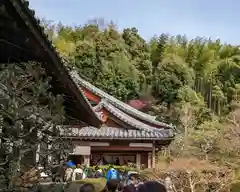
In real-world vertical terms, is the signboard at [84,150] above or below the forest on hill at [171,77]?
below

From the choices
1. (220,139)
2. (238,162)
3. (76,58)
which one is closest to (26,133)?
(238,162)

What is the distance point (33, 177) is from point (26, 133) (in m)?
0.46

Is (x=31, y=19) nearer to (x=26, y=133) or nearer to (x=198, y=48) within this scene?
(x=26, y=133)

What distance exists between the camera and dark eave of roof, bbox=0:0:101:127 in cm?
375

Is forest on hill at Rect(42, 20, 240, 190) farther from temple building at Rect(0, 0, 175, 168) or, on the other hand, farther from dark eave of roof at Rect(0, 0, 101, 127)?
dark eave of roof at Rect(0, 0, 101, 127)

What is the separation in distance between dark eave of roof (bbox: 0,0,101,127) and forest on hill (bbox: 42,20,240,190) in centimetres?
1914

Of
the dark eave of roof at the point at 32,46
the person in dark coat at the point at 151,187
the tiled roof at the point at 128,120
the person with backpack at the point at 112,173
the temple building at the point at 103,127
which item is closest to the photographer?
the person in dark coat at the point at 151,187

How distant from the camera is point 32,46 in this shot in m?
4.24

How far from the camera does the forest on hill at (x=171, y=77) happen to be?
2940cm

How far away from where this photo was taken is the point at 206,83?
147 ft

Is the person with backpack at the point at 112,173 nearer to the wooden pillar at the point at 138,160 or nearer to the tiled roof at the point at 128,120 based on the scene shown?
the tiled roof at the point at 128,120

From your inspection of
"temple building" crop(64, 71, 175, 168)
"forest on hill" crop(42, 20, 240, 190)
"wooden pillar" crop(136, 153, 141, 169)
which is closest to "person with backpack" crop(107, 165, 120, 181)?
"temple building" crop(64, 71, 175, 168)

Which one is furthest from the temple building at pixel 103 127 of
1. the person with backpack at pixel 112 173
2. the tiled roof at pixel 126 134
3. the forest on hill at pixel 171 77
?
the forest on hill at pixel 171 77

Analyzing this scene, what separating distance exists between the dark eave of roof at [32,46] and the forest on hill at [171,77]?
62.8 ft
